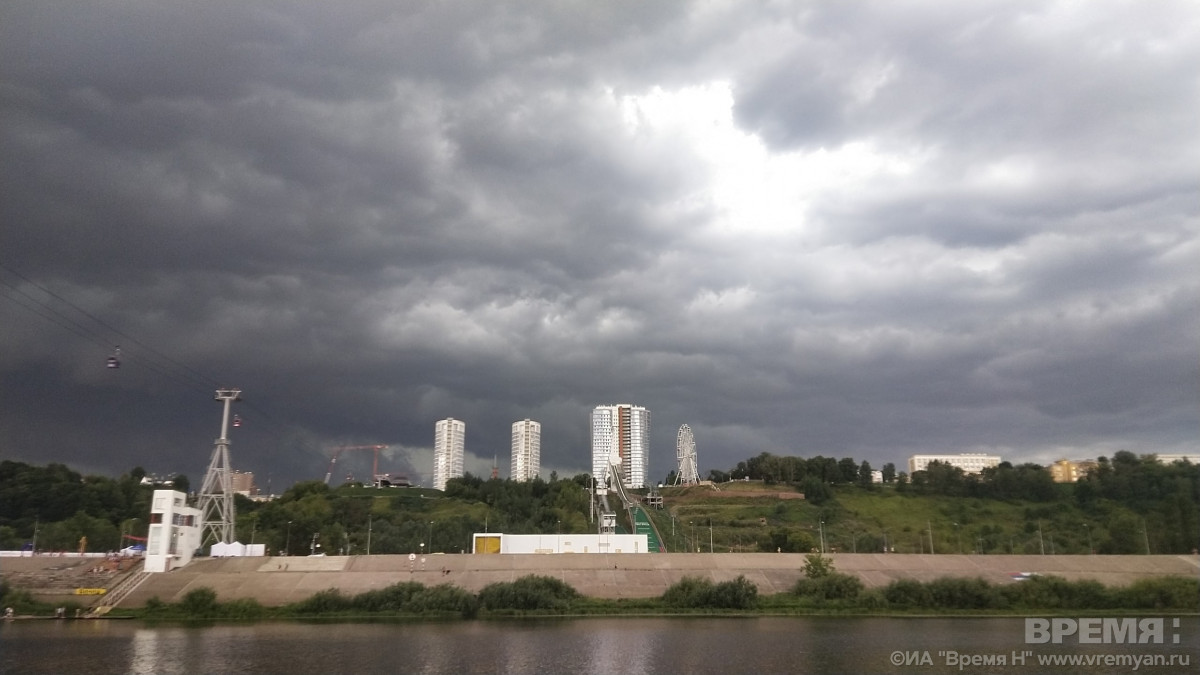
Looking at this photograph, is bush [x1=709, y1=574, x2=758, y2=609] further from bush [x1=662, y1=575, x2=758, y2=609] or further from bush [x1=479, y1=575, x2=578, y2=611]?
bush [x1=479, y1=575, x2=578, y2=611]

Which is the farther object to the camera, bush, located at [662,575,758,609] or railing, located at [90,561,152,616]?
railing, located at [90,561,152,616]

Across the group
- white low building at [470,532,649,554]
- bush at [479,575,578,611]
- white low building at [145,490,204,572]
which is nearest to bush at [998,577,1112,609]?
white low building at [470,532,649,554]

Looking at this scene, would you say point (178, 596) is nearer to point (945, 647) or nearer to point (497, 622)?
point (497, 622)

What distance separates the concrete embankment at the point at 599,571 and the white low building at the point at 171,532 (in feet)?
Result: 6.20

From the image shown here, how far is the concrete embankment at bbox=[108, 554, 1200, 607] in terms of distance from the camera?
A: 247 feet

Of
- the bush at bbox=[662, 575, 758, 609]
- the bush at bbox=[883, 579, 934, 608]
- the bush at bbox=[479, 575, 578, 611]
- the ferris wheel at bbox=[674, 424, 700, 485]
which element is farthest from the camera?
the ferris wheel at bbox=[674, 424, 700, 485]

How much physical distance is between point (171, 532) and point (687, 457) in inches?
4407

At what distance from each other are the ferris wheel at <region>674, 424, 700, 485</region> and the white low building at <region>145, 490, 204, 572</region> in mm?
106152

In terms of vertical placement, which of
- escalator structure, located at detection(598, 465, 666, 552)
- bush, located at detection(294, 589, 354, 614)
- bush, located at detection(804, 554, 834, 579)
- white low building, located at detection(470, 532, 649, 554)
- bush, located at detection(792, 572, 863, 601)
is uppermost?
escalator structure, located at detection(598, 465, 666, 552)

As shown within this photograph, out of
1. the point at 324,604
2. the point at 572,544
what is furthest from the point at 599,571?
the point at 324,604

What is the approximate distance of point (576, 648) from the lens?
46469 millimetres

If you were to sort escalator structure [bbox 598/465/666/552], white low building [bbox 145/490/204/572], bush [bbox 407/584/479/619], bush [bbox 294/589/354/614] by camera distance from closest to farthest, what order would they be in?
1. bush [bbox 407/584/479/619]
2. bush [bbox 294/589/354/614]
3. white low building [bbox 145/490/204/572]
4. escalator structure [bbox 598/465/666/552]

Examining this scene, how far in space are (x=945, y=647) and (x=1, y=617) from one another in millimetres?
76958

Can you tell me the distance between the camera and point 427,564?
80812 mm
